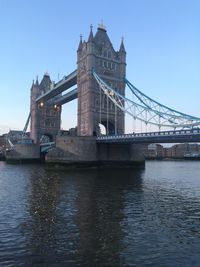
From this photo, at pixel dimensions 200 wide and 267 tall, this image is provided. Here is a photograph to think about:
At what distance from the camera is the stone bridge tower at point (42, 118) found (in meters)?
107

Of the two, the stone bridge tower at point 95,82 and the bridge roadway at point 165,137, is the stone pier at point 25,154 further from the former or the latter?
the bridge roadway at point 165,137

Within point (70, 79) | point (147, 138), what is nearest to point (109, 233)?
point (147, 138)

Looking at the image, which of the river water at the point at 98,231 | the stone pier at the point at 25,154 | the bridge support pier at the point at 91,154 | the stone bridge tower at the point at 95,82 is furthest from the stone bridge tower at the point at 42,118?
the river water at the point at 98,231

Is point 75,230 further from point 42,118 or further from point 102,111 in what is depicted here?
point 42,118

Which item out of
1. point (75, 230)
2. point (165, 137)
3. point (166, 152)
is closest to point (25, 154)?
point (165, 137)

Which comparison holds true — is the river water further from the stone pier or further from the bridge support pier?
the stone pier

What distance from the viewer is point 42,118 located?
109 m

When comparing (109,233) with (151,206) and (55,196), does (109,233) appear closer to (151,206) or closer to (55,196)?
(151,206)

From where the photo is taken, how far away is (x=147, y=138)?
4841 centimetres

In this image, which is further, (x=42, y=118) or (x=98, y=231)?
(x=42, y=118)

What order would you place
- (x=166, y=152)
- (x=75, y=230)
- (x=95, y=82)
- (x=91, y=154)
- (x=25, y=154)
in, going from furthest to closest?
1. (x=166, y=152)
2. (x=25, y=154)
3. (x=95, y=82)
4. (x=91, y=154)
5. (x=75, y=230)

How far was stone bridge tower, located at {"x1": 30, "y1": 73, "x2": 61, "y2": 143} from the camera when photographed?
351 ft

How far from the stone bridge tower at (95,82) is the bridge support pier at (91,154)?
21.1ft

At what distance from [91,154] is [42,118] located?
52.9 m
